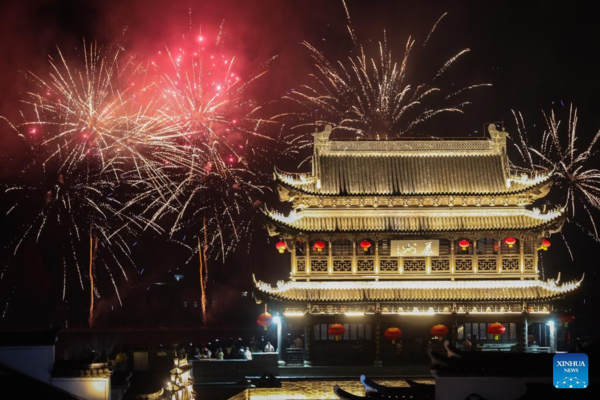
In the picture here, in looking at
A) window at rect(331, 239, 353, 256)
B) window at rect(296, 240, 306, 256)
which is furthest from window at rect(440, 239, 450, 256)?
window at rect(296, 240, 306, 256)

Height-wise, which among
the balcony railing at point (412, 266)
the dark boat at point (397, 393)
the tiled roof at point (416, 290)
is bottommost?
the dark boat at point (397, 393)

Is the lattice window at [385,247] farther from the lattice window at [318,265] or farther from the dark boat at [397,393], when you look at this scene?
the dark boat at [397,393]

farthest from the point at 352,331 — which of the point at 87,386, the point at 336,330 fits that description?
the point at 87,386

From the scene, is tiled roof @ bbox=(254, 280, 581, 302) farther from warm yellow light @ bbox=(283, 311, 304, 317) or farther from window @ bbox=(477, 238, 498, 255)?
window @ bbox=(477, 238, 498, 255)

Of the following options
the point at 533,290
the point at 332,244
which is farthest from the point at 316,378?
the point at 533,290

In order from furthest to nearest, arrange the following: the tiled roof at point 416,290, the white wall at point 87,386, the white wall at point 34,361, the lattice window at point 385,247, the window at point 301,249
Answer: the window at point 301,249
the lattice window at point 385,247
the tiled roof at point 416,290
the white wall at point 87,386
the white wall at point 34,361

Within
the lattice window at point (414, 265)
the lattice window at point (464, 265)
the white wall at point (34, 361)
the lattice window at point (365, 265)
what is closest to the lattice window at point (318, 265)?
the lattice window at point (365, 265)
